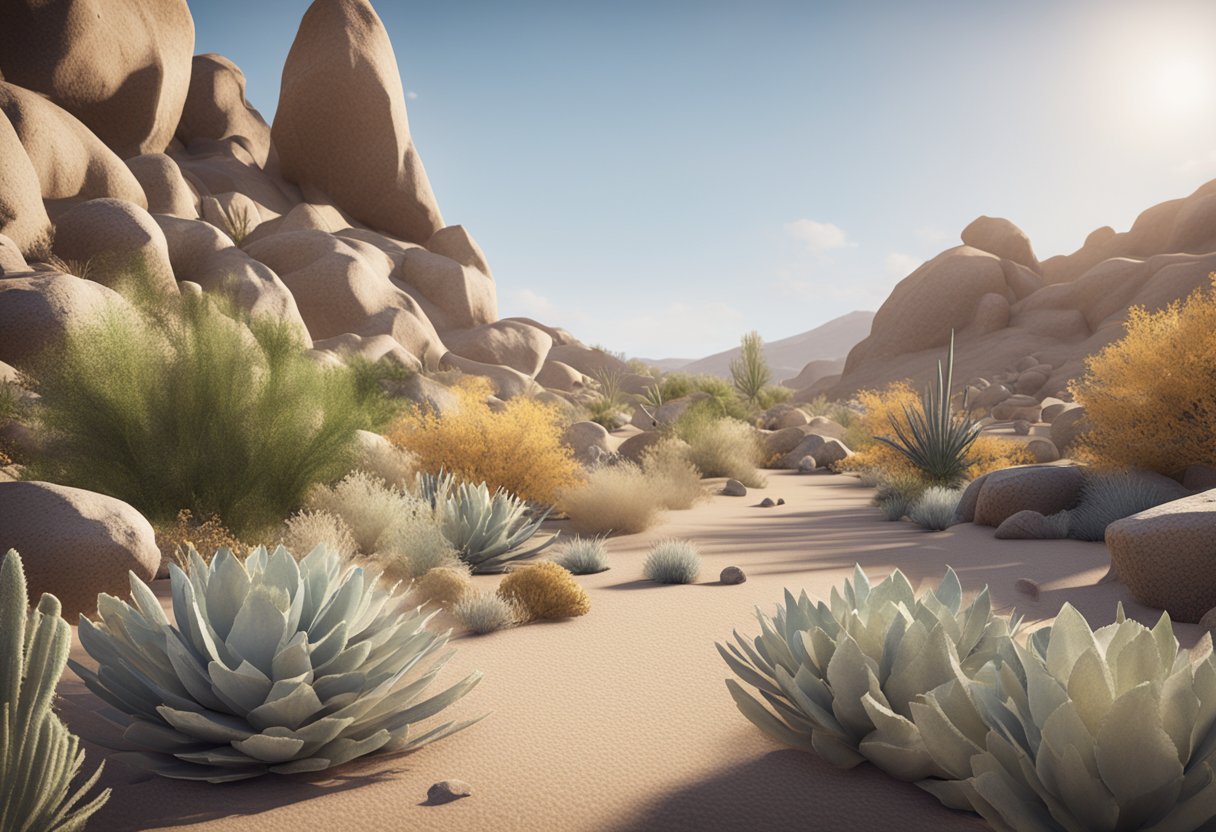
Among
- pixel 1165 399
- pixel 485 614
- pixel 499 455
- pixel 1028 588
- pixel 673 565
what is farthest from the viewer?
pixel 499 455

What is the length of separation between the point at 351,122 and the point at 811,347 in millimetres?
141180

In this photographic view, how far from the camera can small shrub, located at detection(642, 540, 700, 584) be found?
6453 millimetres

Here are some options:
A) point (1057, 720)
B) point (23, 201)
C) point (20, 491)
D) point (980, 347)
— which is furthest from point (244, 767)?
point (980, 347)

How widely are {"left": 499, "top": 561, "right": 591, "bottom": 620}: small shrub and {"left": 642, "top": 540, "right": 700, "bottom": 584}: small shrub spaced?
1087 mm

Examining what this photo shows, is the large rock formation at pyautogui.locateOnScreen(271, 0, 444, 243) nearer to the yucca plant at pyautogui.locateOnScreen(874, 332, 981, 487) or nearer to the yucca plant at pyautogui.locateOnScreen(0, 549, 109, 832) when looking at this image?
the yucca plant at pyautogui.locateOnScreen(874, 332, 981, 487)

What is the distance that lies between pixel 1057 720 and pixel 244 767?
2736 mm

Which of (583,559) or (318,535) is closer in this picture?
(318,535)

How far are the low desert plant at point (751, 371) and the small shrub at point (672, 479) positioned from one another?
51.2 ft

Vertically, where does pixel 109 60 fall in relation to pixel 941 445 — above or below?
above

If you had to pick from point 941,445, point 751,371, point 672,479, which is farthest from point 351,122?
point 941,445

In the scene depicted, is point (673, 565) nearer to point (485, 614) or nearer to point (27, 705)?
point (485, 614)

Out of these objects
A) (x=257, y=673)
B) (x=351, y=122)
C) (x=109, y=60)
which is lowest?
(x=257, y=673)

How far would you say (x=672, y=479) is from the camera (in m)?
11.7

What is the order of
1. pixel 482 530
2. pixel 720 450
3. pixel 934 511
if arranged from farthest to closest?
pixel 720 450 → pixel 934 511 → pixel 482 530
